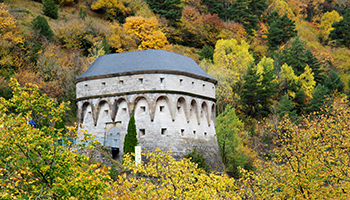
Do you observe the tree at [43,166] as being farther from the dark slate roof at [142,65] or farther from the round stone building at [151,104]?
the dark slate roof at [142,65]

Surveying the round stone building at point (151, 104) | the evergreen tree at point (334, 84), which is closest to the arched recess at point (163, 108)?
the round stone building at point (151, 104)

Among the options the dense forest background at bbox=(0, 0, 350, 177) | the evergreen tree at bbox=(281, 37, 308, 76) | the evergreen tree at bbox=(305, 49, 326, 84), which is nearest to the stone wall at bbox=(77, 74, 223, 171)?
the dense forest background at bbox=(0, 0, 350, 177)

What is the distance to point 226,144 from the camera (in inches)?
1683

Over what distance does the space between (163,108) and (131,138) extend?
366 cm

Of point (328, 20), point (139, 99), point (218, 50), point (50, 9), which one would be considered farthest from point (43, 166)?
point (328, 20)

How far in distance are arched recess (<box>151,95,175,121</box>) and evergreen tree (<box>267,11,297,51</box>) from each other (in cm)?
3873

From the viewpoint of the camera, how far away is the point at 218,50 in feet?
190

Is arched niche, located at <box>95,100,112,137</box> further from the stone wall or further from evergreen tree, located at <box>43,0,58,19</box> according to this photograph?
evergreen tree, located at <box>43,0,58,19</box>

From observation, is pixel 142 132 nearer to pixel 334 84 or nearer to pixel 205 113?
pixel 205 113

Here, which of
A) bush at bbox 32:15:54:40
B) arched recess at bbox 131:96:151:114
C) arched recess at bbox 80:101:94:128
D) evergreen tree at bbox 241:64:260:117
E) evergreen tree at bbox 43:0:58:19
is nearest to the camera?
arched recess at bbox 131:96:151:114

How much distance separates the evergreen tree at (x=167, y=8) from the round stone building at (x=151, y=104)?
29.5 metres

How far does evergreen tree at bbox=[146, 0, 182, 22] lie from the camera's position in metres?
67.0

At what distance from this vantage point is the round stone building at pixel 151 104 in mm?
35219

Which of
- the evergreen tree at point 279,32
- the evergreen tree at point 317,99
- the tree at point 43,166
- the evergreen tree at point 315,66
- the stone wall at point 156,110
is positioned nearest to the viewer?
the tree at point 43,166
